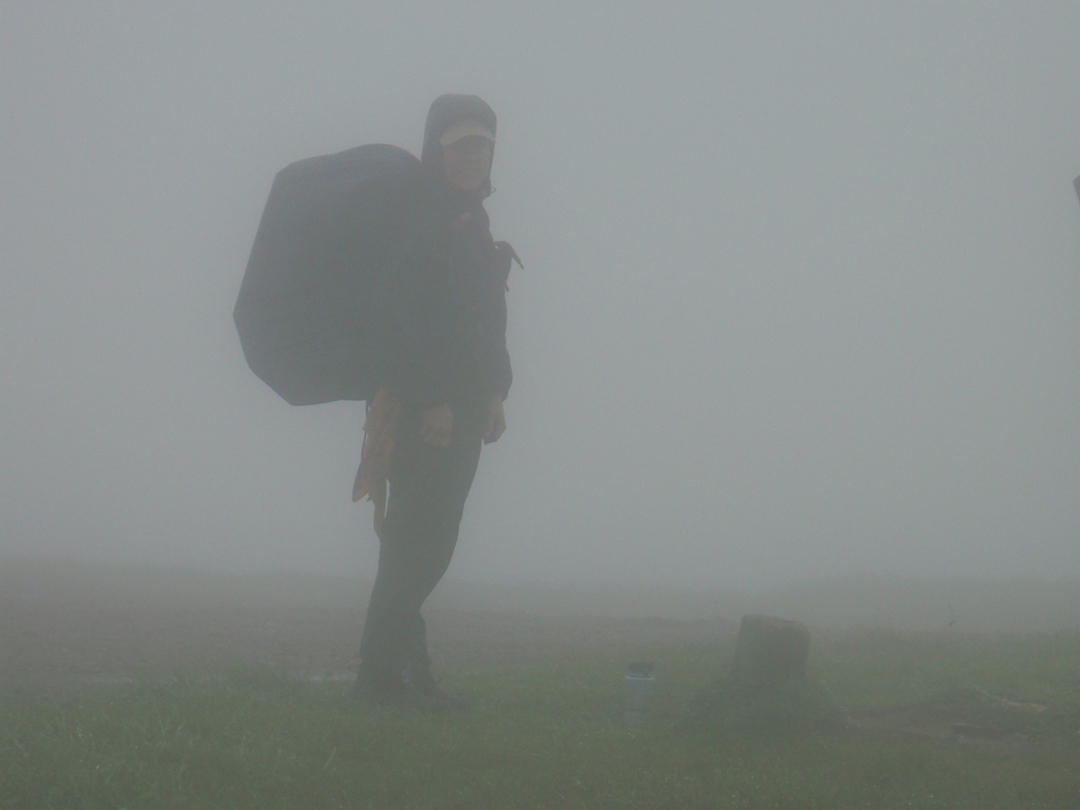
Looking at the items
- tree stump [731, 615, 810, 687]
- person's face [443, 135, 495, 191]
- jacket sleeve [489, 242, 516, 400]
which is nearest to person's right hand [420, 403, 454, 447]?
jacket sleeve [489, 242, 516, 400]

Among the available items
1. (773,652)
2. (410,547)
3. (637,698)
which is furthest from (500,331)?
(773,652)

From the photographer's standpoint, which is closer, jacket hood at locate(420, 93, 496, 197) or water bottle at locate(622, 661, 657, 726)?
water bottle at locate(622, 661, 657, 726)

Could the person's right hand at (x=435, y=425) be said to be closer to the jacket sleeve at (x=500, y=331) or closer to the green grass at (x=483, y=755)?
the jacket sleeve at (x=500, y=331)

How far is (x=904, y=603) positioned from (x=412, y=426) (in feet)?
53.3

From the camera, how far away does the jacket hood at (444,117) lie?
14.4 feet

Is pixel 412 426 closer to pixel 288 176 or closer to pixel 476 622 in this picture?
pixel 288 176

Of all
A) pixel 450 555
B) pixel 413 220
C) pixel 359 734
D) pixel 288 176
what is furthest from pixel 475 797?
pixel 288 176

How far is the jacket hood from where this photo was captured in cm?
439

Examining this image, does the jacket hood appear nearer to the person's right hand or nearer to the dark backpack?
the dark backpack

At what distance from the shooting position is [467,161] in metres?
4.46

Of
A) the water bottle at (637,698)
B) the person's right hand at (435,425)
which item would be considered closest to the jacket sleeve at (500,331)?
the person's right hand at (435,425)

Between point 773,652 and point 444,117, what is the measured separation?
2.80m

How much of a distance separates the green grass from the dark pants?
11.1 inches

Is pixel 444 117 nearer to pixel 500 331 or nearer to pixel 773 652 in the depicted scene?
pixel 500 331
